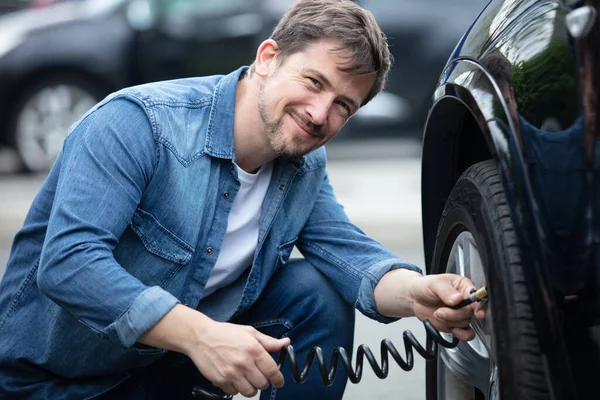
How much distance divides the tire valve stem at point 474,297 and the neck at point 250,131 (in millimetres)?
605

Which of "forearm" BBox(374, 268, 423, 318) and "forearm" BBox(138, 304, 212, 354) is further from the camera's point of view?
"forearm" BBox(374, 268, 423, 318)

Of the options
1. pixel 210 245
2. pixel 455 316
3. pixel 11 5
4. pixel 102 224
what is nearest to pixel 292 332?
pixel 210 245

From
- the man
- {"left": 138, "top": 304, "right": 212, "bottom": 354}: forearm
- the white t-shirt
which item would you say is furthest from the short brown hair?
{"left": 138, "top": 304, "right": 212, "bottom": 354}: forearm

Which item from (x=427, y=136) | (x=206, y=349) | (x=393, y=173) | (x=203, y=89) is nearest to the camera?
(x=206, y=349)

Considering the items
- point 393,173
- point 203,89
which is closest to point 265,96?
point 203,89

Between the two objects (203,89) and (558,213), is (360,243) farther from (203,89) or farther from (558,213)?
(558,213)

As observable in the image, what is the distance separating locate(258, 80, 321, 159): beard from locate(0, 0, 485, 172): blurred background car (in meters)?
5.25

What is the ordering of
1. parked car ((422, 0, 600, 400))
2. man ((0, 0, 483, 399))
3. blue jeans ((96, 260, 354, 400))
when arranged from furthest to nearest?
blue jeans ((96, 260, 354, 400))
man ((0, 0, 483, 399))
parked car ((422, 0, 600, 400))

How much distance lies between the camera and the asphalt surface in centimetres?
350

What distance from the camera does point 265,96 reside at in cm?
233

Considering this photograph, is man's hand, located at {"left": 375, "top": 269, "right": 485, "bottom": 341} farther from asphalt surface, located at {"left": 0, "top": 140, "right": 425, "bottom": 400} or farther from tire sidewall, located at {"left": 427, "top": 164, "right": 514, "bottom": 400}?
asphalt surface, located at {"left": 0, "top": 140, "right": 425, "bottom": 400}

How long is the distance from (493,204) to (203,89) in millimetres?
923

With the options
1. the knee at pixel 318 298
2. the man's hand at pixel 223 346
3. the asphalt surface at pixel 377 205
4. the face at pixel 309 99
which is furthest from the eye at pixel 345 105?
the asphalt surface at pixel 377 205

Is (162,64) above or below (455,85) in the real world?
above
